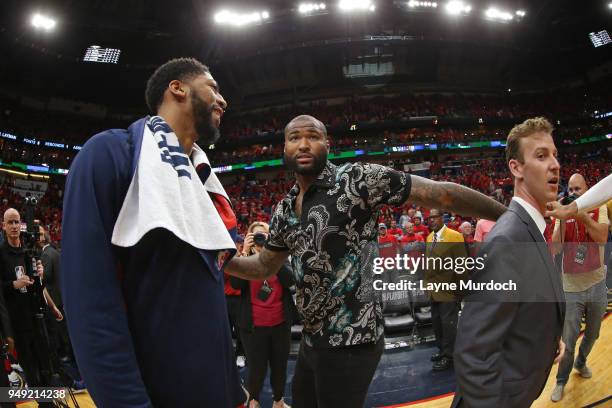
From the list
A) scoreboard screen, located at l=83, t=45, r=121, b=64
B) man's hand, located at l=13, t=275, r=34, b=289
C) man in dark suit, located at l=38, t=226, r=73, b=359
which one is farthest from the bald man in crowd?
scoreboard screen, located at l=83, t=45, r=121, b=64

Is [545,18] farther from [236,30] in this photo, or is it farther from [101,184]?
[101,184]

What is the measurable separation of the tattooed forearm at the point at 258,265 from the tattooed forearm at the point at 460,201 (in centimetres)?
79

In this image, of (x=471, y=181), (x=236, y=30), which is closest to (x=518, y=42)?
(x=471, y=181)

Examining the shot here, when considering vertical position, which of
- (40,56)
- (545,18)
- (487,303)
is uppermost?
(545,18)

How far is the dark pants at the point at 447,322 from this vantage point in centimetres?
460

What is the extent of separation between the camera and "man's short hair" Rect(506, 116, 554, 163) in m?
1.52

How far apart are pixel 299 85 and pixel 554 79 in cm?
1935

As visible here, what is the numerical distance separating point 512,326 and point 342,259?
0.68 metres

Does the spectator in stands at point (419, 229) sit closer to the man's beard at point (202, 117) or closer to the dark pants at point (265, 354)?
the dark pants at point (265, 354)

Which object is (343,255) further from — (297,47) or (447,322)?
(297,47)

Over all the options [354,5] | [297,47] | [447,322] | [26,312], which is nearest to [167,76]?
[26,312]

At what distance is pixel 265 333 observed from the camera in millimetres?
3633

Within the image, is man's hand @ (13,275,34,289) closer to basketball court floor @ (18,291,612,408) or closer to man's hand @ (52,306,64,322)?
man's hand @ (52,306,64,322)

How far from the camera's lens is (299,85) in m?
26.1
